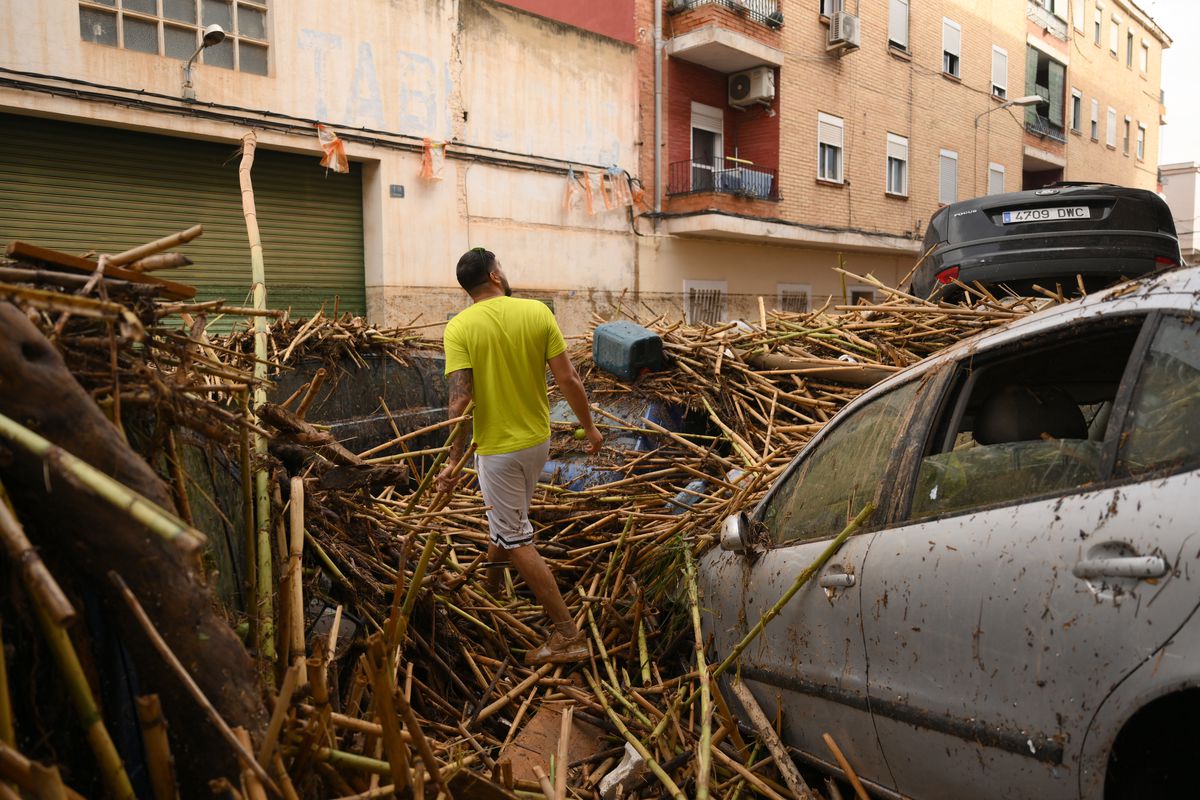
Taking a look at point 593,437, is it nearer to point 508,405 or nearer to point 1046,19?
point 508,405

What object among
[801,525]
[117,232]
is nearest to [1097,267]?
[801,525]

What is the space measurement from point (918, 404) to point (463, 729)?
85.5 inches

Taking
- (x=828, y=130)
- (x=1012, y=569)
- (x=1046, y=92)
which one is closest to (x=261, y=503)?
(x=1012, y=569)

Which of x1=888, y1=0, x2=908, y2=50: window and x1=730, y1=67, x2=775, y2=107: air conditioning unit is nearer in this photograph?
x1=730, y1=67, x2=775, y2=107: air conditioning unit

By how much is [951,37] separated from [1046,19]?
775 centimetres

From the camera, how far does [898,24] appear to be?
26.8m

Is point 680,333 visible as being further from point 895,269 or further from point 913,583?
point 895,269

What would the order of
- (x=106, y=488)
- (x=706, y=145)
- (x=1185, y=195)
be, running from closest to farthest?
(x=106, y=488)
(x=706, y=145)
(x=1185, y=195)

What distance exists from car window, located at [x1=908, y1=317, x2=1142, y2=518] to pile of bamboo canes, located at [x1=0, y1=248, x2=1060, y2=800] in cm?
122

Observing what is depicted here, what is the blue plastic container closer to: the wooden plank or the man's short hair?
the man's short hair

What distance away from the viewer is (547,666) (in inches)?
185

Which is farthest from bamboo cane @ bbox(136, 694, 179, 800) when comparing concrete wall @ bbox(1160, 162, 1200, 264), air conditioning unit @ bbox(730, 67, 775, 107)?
concrete wall @ bbox(1160, 162, 1200, 264)

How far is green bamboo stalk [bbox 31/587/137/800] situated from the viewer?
6.31ft

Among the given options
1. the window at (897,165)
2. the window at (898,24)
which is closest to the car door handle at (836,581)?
the window at (897,165)
